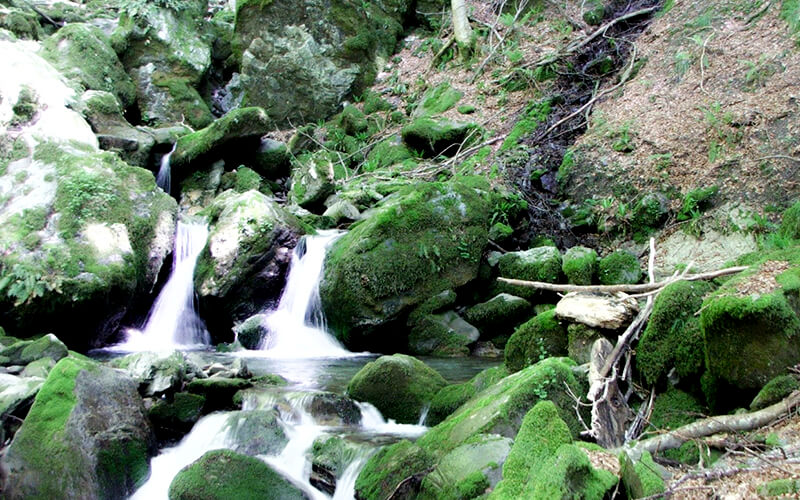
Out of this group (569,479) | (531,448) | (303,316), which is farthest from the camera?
(303,316)

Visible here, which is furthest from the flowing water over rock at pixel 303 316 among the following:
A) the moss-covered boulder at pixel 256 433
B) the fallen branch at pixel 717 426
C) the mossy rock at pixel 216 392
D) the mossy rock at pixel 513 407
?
the fallen branch at pixel 717 426

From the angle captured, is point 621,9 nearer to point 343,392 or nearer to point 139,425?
point 343,392

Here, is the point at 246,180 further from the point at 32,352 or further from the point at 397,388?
the point at 397,388

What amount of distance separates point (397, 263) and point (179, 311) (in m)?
4.30

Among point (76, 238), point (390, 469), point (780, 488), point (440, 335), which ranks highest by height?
point (76, 238)

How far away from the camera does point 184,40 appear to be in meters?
19.1

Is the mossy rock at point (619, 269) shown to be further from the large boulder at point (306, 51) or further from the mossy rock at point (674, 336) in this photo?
the large boulder at point (306, 51)

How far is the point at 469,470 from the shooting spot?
3.68 m

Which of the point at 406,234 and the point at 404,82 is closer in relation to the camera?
the point at 406,234

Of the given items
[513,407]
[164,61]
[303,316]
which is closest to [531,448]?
[513,407]

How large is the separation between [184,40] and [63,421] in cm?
1739

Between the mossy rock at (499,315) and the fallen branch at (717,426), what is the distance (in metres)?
5.44

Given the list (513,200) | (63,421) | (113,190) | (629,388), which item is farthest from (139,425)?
(513,200)

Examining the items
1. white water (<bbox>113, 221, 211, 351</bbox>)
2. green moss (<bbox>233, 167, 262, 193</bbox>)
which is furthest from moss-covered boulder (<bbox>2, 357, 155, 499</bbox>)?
green moss (<bbox>233, 167, 262, 193</bbox>)
